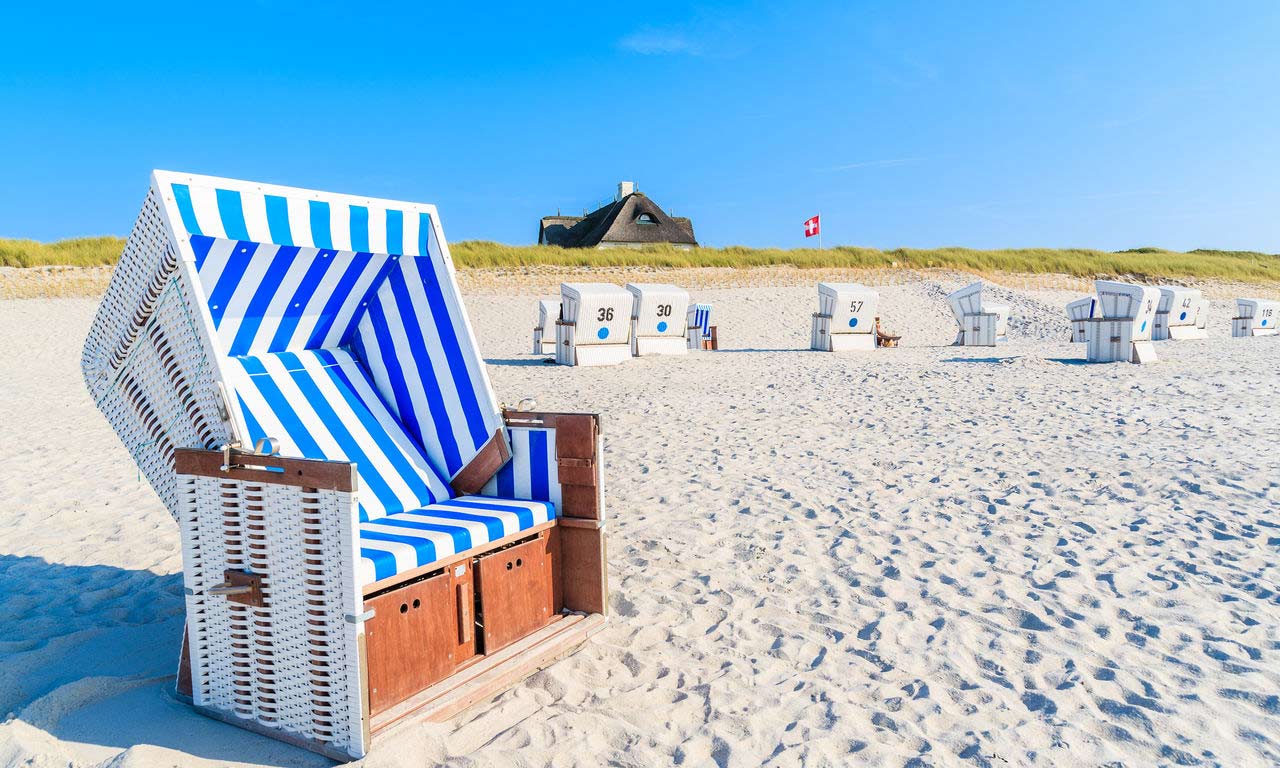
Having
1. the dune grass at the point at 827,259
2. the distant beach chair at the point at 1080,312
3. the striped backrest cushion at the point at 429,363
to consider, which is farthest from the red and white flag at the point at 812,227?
the striped backrest cushion at the point at 429,363

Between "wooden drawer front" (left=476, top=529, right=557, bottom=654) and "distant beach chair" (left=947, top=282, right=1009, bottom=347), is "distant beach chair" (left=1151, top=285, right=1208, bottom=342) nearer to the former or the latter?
"distant beach chair" (left=947, top=282, right=1009, bottom=347)

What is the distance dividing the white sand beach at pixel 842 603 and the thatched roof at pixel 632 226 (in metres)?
A: 32.2

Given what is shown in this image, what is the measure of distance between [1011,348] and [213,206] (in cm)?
1535

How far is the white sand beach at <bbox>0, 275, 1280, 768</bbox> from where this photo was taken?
100.0 inches

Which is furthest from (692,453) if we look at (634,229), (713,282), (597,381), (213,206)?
(634,229)

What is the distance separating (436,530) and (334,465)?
69cm

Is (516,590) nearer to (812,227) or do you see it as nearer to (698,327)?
(698,327)

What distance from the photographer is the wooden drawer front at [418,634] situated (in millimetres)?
2615

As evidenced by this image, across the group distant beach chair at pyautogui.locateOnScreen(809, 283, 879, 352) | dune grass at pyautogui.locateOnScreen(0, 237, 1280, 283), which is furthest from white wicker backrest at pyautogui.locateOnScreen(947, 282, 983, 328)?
dune grass at pyautogui.locateOnScreen(0, 237, 1280, 283)

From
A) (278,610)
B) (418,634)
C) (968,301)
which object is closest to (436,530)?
(418,634)

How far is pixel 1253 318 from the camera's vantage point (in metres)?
18.8

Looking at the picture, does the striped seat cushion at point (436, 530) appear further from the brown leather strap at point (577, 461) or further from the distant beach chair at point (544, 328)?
the distant beach chair at point (544, 328)

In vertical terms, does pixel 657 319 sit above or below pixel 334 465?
below

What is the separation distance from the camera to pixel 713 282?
29.2m
